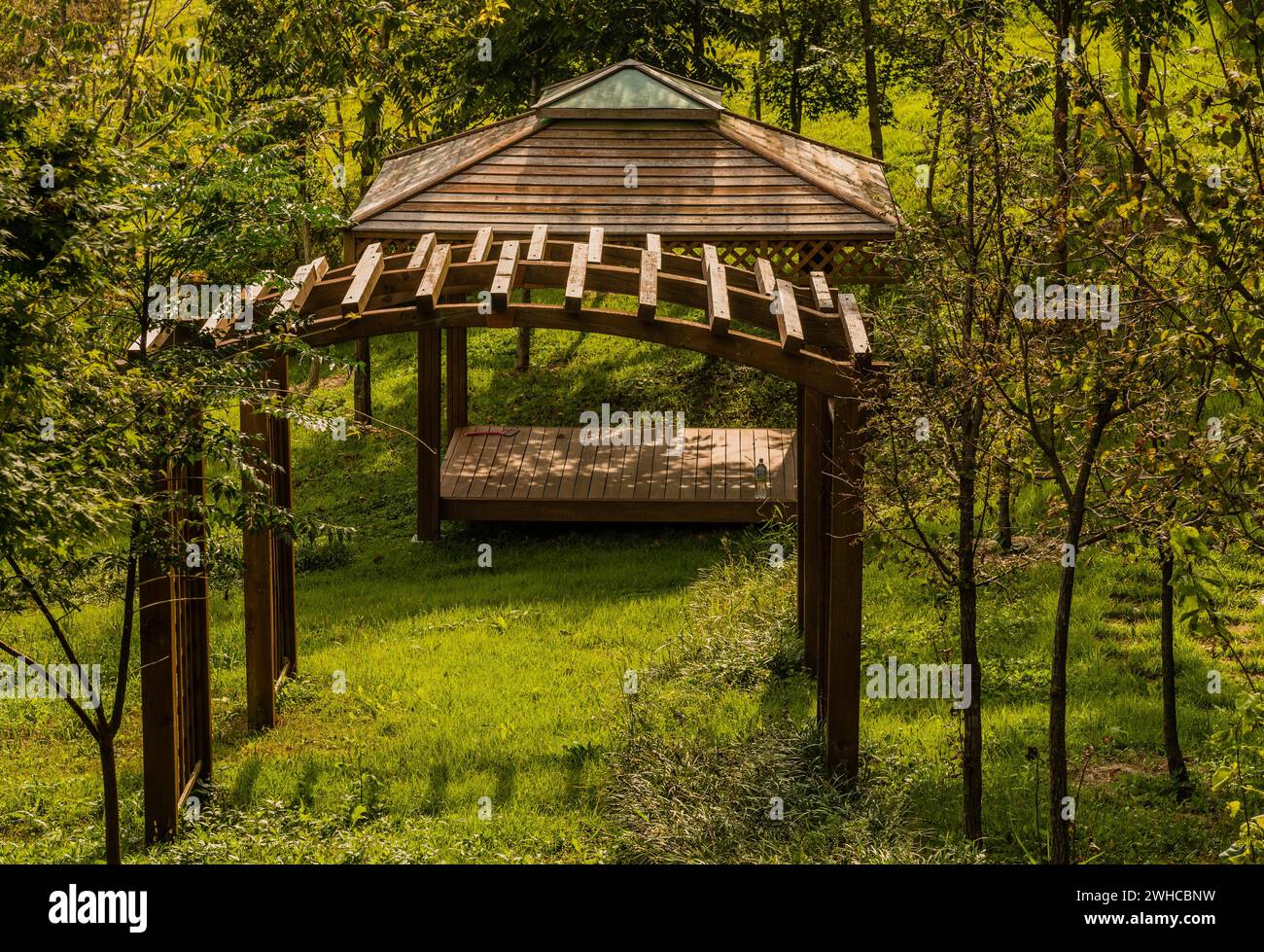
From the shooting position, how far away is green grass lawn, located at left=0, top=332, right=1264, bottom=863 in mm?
8438

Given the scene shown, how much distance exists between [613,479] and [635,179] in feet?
11.2

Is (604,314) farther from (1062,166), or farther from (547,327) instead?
(1062,166)

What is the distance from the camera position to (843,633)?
8922mm

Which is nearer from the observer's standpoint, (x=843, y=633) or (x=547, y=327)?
(x=843, y=633)

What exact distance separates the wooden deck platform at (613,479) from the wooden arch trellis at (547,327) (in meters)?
4.37

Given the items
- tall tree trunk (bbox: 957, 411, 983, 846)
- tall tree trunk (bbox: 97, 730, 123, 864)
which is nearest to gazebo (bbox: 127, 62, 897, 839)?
tall tree trunk (bbox: 957, 411, 983, 846)

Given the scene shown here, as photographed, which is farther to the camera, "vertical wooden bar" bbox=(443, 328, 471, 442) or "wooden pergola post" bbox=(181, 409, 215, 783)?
"vertical wooden bar" bbox=(443, 328, 471, 442)

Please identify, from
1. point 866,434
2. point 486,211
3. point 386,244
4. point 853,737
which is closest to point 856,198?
point 486,211

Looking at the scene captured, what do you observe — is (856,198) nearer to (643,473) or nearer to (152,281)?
(643,473)

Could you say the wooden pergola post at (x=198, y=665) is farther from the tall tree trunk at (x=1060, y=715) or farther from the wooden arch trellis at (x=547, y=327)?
the tall tree trunk at (x=1060, y=715)

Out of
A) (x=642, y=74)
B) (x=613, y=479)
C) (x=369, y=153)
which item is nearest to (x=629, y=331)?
(x=613, y=479)

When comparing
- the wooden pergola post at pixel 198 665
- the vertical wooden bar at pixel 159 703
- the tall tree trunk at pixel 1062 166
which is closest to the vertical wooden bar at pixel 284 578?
the wooden pergola post at pixel 198 665

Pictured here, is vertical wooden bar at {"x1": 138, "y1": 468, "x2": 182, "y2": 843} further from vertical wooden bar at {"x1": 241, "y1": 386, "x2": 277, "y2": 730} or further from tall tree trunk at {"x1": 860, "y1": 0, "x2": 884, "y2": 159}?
tall tree trunk at {"x1": 860, "y1": 0, "x2": 884, "y2": 159}

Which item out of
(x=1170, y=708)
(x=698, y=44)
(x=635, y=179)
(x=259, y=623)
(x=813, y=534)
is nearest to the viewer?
(x=1170, y=708)
